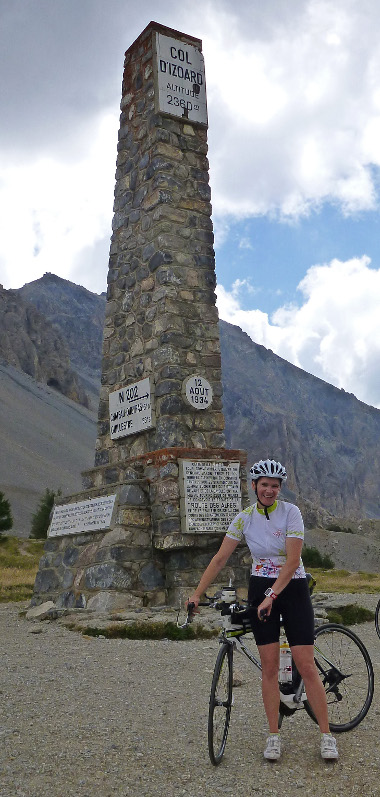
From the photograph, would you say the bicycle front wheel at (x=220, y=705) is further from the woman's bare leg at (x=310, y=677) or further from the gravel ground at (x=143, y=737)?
the woman's bare leg at (x=310, y=677)

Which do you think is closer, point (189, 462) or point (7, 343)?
point (189, 462)

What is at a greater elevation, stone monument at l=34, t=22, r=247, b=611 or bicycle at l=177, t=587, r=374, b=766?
stone monument at l=34, t=22, r=247, b=611

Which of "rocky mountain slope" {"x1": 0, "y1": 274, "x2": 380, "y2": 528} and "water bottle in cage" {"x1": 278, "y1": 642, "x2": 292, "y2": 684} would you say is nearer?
"water bottle in cage" {"x1": 278, "y1": 642, "x2": 292, "y2": 684}

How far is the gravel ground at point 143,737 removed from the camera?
4.23 m

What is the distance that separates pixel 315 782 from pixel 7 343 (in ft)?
411

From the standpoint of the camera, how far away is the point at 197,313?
1299 centimetres

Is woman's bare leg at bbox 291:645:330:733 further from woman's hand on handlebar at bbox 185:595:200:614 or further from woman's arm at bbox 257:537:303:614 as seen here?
woman's hand on handlebar at bbox 185:595:200:614

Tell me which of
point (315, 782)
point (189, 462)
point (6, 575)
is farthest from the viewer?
point (6, 575)

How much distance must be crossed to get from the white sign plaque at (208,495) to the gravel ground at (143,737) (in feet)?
11.7

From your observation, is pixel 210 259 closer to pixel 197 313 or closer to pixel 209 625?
pixel 197 313

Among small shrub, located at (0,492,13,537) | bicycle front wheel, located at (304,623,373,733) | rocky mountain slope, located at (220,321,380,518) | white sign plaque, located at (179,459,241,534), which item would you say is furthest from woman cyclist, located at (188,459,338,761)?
rocky mountain slope, located at (220,321,380,518)

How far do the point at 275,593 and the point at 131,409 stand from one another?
869 cm

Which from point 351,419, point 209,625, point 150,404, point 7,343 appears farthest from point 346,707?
point 351,419

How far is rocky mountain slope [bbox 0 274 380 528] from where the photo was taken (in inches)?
5709
